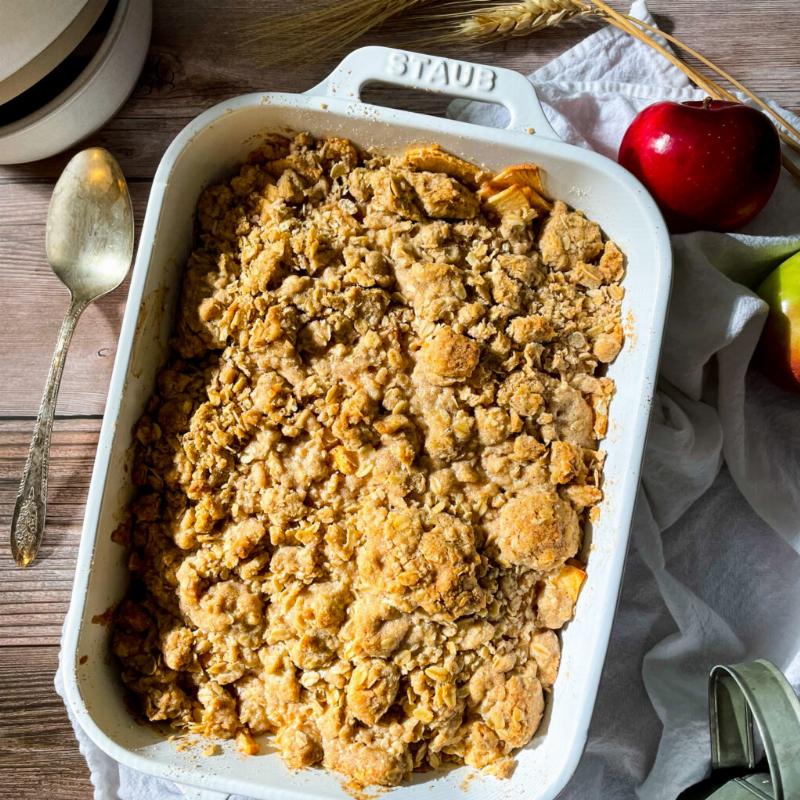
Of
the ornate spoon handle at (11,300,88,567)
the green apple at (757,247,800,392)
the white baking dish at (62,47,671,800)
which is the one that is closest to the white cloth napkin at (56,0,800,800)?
the green apple at (757,247,800,392)

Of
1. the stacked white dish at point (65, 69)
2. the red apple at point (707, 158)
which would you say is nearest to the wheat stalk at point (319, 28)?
the stacked white dish at point (65, 69)

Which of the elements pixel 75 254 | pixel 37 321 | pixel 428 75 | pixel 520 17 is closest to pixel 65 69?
pixel 75 254

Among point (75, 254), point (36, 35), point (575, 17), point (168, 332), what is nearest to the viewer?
point (36, 35)

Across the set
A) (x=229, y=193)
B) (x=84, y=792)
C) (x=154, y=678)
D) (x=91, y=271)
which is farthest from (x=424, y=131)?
(x=84, y=792)

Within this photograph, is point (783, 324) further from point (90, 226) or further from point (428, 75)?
point (90, 226)

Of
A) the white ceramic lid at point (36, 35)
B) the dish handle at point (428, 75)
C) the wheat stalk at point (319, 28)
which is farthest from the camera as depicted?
the wheat stalk at point (319, 28)

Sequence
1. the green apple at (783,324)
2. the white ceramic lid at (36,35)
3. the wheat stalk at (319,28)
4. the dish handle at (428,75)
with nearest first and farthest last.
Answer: the white ceramic lid at (36,35) < the dish handle at (428,75) < the green apple at (783,324) < the wheat stalk at (319,28)

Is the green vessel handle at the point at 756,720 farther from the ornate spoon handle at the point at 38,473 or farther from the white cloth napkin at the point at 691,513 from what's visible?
the ornate spoon handle at the point at 38,473

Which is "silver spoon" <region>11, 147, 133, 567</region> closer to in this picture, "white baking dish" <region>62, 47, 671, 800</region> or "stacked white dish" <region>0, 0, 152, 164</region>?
"stacked white dish" <region>0, 0, 152, 164</region>
